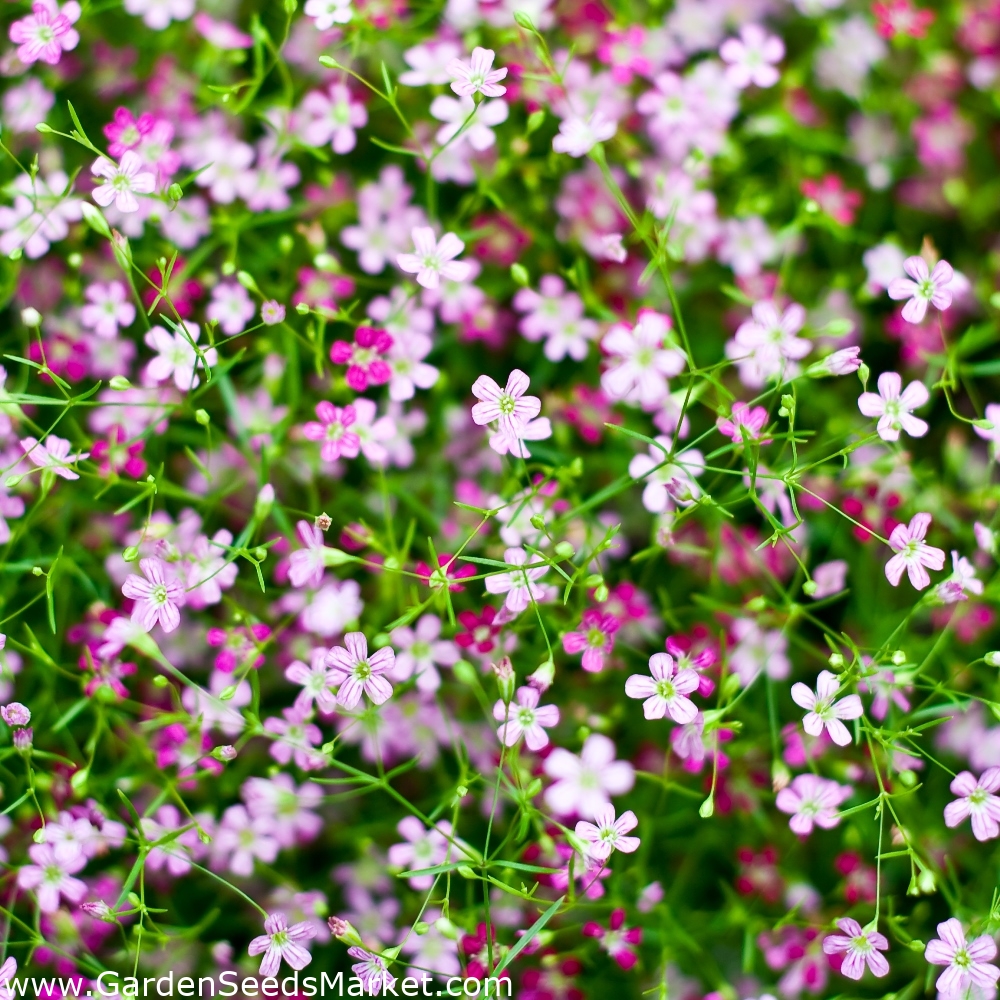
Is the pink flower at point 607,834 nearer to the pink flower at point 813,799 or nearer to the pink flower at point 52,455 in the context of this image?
the pink flower at point 813,799

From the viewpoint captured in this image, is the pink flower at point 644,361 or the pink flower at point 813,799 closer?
the pink flower at point 813,799

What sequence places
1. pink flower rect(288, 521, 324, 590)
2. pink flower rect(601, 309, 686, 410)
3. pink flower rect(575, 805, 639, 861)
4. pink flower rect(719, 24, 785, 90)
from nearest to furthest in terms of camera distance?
pink flower rect(575, 805, 639, 861)
pink flower rect(288, 521, 324, 590)
pink flower rect(601, 309, 686, 410)
pink flower rect(719, 24, 785, 90)

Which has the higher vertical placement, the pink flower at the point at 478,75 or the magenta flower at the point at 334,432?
the pink flower at the point at 478,75

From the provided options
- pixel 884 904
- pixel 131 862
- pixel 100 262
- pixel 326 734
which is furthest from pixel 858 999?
pixel 100 262

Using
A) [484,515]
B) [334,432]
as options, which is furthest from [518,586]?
[334,432]

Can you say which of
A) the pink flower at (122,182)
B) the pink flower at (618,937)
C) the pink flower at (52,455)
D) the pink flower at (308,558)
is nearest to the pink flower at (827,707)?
the pink flower at (618,937)

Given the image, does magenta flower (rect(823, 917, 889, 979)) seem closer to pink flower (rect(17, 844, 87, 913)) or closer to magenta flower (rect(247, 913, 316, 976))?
magenta flower (rect(247, 913, 316, 976))

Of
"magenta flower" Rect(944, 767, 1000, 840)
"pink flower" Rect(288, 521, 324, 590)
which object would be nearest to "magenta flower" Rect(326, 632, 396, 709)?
"pink flower" Rect(288, 521, 324, 590)

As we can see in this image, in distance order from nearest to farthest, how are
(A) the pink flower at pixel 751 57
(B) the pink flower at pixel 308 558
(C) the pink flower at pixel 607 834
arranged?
(C) the pink flower at pixel 607 834 < (B) the pink flower at pixel 308 558 < (A) the pink flower at pixel 751 57
